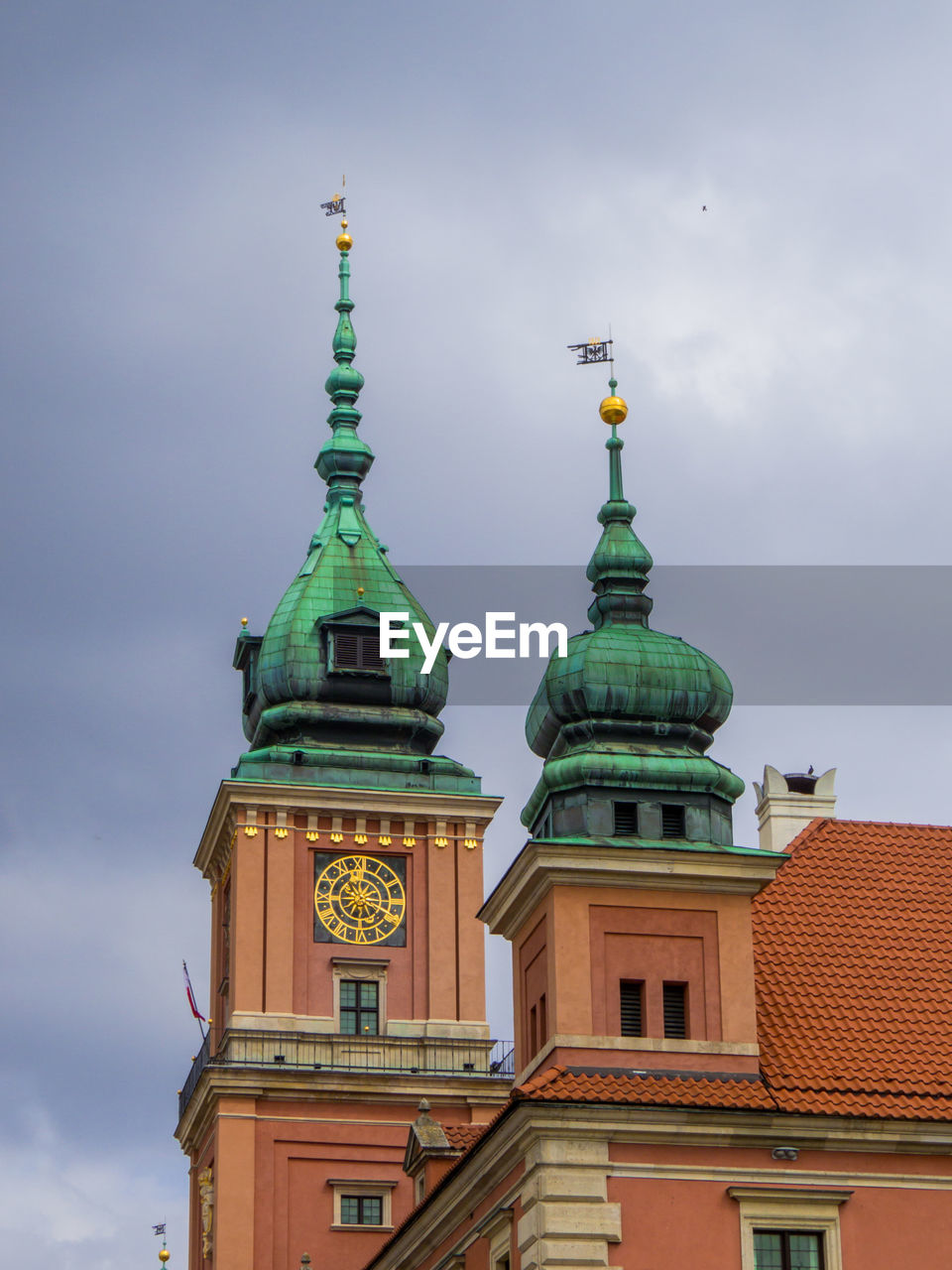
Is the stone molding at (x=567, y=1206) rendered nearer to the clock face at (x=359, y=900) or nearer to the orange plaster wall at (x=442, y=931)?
the orange plaster wall at (x=442, y=931)

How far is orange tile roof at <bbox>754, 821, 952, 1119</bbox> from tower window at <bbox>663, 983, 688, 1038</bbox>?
3.41 feet

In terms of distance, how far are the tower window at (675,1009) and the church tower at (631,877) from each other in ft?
0.06

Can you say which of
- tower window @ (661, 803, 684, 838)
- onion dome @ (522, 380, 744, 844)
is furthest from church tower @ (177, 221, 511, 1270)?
tower window @ (661, 803, 684, 838)

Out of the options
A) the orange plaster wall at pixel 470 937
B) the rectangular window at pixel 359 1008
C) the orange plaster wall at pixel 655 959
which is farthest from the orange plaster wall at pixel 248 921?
the orange plaster wall at pixel 655 959

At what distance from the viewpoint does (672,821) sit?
36.2 meters

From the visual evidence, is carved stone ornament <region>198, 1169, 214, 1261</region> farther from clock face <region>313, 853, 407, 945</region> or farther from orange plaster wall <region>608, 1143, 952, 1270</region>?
orange plaster wall <region>608, 1143, 952, 1270</region>

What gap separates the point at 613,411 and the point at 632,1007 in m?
8.74

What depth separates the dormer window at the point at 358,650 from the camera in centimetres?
5653

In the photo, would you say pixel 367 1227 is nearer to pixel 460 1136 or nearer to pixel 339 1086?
pixel 339 1086

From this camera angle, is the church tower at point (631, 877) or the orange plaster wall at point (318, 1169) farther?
the orange plaster wall at point (318, 1169)

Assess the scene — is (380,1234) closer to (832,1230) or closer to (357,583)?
(357,583)

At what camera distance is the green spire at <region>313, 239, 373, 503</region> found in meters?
60.4

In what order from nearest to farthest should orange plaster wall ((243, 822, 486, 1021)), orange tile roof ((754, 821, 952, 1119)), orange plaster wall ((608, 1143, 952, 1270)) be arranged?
orange plaster wall ((608, 1143, 952, 1270)) < orange tile roof ((754, 821, 952, 1119)) < orange plaster wall ((243, 822, 486, 1021))

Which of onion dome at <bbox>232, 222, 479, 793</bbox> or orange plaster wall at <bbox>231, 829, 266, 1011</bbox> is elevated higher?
onion dome at <bbox>232, 222, 479, 793</bbox>
